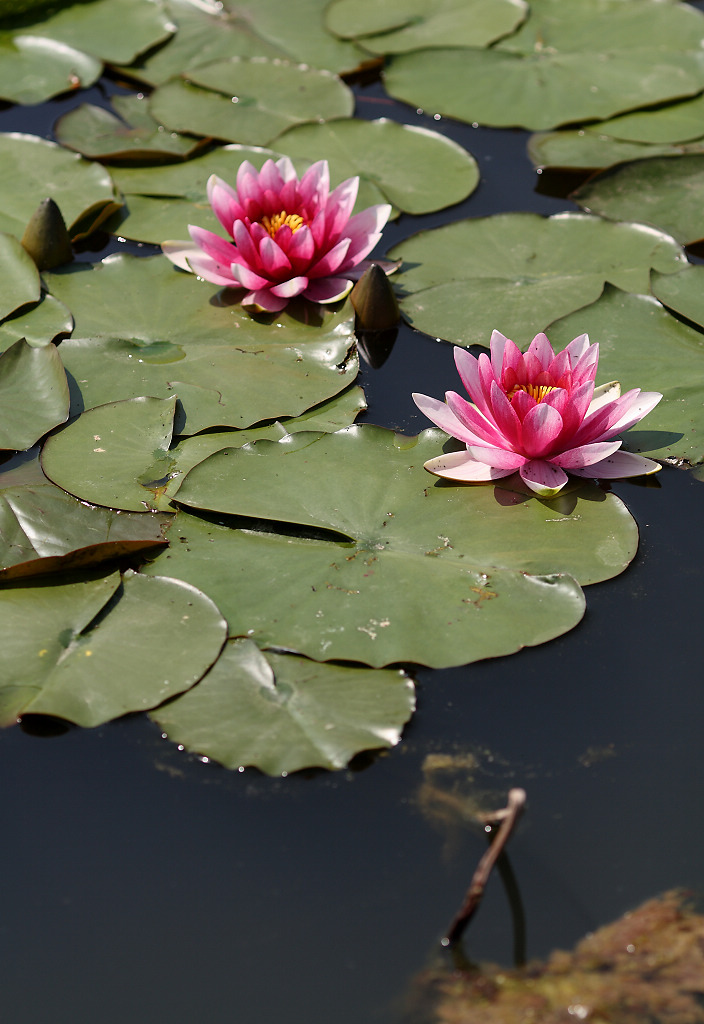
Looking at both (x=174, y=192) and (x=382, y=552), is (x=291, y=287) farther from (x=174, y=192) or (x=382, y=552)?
(x=382, y=552)

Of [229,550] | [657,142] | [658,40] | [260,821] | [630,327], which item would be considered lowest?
[260,821]

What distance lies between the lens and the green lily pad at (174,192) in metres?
3.91

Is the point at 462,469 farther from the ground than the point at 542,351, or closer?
closer

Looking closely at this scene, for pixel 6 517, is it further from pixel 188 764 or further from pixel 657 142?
pixel 657 142

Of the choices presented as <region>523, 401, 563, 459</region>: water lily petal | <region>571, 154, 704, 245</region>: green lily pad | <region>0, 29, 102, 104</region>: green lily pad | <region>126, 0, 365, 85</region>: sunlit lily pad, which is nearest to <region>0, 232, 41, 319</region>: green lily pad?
<region>0, 29, 102, 104</region>: green lily pad

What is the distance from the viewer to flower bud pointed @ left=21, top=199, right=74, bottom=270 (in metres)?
3.58

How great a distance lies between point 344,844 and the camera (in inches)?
81.4

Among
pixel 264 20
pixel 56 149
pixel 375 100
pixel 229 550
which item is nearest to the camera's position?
pixel 229 550

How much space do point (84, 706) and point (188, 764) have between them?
0.30 metres

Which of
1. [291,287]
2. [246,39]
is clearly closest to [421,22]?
[246,39]

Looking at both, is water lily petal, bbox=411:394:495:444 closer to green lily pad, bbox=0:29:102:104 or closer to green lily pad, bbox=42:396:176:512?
green lily pad, bbox=42:396:176:512

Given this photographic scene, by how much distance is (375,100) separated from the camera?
4.75m

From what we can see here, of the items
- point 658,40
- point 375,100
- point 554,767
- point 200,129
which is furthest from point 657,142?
point 554,767

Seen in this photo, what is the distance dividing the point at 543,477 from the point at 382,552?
1.87 ft
